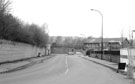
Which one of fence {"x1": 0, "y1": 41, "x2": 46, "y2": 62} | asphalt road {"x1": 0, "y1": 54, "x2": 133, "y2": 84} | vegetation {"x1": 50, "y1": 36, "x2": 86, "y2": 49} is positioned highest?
vegetation {"x1": 50, "y1": 36, "x2": 86, "y2": 49}

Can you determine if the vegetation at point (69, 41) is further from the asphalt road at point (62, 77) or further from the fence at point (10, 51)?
the asphalt road at point (62, 77)

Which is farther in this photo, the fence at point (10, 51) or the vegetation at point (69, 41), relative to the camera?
the vegetation at point (69, 41)

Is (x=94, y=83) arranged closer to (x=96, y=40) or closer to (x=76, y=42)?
(x=96, y=40)

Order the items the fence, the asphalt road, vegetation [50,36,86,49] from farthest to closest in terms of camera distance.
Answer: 1. vegetation [50,36,86,49]
2. the fence
3. the asphalt road

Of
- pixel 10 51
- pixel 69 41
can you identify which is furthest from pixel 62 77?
pixel 69 41

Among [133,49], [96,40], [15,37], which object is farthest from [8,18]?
[96,40]

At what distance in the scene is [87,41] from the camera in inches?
5733

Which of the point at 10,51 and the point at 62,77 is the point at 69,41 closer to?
the point at 10,51

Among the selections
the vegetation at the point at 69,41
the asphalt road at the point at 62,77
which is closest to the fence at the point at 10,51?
the asphalt road at the point at 62,77

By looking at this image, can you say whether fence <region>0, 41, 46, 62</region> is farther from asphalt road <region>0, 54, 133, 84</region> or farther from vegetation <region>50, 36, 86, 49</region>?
vegetation <region>50, 36, 86, 49</region>

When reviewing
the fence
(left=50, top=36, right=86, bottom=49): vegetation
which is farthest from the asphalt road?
(left=50, top=36, right=86, bottom=49): vegetation

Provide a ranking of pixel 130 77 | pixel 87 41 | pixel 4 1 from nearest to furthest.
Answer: pixel 130 77 < pixel 4 1 < pixel 87 41

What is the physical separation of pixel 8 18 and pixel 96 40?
4637 inches

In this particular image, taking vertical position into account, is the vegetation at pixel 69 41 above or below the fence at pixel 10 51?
above
